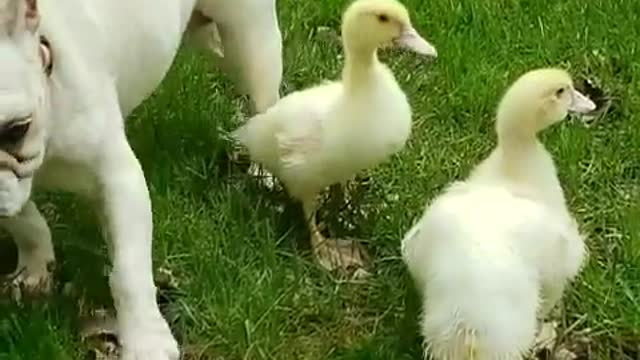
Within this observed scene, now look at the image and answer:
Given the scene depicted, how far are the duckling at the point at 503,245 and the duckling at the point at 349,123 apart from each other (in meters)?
0.24

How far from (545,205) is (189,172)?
2.99ft

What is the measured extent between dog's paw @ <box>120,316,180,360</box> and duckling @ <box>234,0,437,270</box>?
0.50 metres

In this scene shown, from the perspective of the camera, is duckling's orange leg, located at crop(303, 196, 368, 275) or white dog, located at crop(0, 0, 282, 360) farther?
duckling's orange leg, located at crop(303, 196, 368, 275)

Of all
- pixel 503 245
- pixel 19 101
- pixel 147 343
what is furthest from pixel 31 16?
pixel 503 245

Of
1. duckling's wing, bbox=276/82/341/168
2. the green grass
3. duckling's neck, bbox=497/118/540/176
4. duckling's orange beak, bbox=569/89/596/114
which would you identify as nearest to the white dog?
the green grass

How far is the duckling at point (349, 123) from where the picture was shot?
12.5ft

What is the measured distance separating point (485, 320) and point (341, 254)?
0.69 meters

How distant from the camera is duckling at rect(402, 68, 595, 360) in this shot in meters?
3.20

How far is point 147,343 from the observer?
3.36 meters

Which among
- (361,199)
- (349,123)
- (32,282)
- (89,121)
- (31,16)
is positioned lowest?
(361,199)

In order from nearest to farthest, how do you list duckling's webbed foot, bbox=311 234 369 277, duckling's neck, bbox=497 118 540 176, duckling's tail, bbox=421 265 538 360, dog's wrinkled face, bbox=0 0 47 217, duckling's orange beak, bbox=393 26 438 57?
dog's wrinkled face, bbox=0 0 47 217, duckling's tail, bbox=421 265 538 360, duckling's neck, bbox=497 118 540 176, duckling's webbed foot, bbox=311 234 369 277, duckling's orange beak, bbox=393 26 438 57

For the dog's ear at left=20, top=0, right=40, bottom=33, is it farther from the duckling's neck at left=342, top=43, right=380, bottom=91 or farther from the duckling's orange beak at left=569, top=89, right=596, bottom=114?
the duckling's orange beak at left=569, top=89, right=596, bottom=114

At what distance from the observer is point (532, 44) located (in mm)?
4770

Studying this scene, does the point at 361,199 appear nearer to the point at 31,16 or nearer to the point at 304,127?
the point at 304,127
